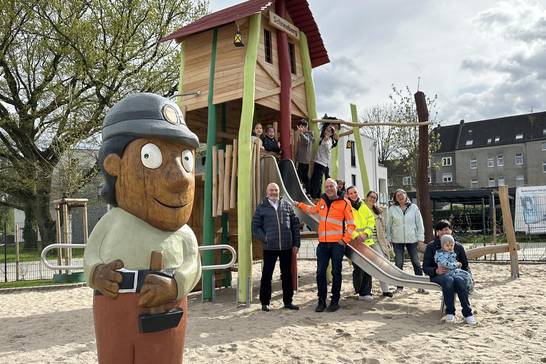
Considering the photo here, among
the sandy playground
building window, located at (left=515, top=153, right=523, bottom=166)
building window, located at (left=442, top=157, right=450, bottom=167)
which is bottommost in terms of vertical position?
the sandy playground

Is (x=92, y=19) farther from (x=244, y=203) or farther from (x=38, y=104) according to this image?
(x=244, y=203)

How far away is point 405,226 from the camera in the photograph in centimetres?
823

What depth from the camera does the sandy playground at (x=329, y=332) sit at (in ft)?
16.0

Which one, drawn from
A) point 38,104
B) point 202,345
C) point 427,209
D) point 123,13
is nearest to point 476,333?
point 202,345

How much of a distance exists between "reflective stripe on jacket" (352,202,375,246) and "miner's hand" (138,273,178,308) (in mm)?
5051

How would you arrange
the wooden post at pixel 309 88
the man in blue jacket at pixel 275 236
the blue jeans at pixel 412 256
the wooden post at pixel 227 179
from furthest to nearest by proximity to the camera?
the wooden post at pixel 309 88 → the blue jeans at pixel 412 256 → the wooden post at pixel 227 179 → the man in blue jacket at pixel 275 236

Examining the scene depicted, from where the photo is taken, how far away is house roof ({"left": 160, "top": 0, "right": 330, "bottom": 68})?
798 centimetres

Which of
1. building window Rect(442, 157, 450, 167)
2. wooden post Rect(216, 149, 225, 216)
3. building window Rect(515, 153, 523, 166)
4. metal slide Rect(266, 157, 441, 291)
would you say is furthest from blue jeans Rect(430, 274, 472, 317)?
building window Rect(442, 157, 450, 167)

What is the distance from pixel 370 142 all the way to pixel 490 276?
1044 inches

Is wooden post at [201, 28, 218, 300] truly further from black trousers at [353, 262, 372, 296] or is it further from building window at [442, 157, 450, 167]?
building window at [442, 157, 450, 167]

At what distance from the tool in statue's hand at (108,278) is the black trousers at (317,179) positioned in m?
6.29

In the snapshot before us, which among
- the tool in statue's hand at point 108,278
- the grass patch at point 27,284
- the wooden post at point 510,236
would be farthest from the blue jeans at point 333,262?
the grass patch at point 27,284

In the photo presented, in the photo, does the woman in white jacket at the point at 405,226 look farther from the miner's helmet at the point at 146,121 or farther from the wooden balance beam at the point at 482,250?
the miner's helmet at the point at 146,121

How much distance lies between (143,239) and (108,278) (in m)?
0.31
